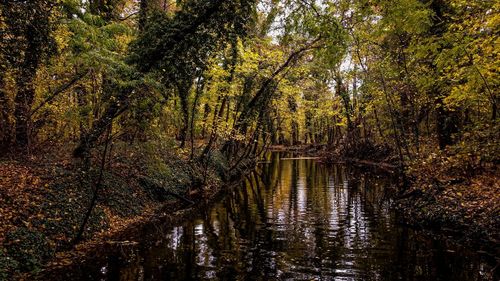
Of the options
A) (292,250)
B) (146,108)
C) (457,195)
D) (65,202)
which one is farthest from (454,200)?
(65,202)

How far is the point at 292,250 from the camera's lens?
39.6ft

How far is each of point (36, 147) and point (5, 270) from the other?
9682 millimetres

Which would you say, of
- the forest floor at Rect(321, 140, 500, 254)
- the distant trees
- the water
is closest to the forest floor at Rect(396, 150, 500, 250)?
the forest floor at Rect(321, 140, 500, 254)

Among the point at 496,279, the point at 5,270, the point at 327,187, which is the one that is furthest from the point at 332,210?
the point at 5,270

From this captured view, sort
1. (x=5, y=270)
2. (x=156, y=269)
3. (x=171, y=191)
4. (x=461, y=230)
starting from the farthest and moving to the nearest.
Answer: (x=171, y=191) → (x=461, y=230) → (x=156, y=269) → (x=5, y=270)

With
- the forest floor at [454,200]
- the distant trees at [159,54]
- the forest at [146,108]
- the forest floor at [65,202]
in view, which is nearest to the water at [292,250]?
the forest at [146,108]

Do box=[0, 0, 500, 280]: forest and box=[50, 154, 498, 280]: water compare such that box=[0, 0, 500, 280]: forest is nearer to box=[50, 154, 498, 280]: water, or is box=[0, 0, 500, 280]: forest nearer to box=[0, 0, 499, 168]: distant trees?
box=[0, 0, 499, 168]: distant trees

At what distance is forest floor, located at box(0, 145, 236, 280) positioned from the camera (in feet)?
33.8

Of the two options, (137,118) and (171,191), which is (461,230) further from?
(171,191)

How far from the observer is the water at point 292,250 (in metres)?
9.98

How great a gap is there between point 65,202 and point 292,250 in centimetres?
818

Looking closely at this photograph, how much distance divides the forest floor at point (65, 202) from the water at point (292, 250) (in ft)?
4.56

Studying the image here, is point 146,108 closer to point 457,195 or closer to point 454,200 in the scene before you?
point 454,200

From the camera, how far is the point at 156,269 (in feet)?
33.9
